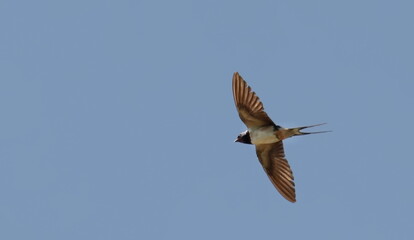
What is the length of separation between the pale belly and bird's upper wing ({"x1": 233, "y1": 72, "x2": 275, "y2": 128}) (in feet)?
0.20

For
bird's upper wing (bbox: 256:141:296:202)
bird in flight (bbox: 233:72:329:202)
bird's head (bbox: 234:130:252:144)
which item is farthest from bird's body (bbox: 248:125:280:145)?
bird's upper wing (bbox: 256:141:296:202)

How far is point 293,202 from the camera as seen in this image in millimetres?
9555

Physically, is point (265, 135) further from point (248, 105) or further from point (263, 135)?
point (248, 105)

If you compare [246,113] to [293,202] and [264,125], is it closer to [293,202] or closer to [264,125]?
[264,125]

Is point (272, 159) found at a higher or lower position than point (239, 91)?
lower

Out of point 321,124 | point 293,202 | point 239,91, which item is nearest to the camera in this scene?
point 321,124

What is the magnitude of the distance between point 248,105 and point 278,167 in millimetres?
1145

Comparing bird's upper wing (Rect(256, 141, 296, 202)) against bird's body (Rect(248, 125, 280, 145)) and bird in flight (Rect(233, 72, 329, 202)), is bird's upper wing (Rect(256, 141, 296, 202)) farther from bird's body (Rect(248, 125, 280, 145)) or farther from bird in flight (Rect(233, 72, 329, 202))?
bird's body (Rect(248, 125, 280, 145))

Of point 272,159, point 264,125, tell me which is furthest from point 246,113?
point 272,159

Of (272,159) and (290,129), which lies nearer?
(290,129)

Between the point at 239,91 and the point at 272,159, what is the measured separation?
49.7 inches

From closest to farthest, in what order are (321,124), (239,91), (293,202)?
(321,124) → (239,91) → (293,202)

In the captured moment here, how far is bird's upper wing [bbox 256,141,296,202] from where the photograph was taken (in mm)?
9711

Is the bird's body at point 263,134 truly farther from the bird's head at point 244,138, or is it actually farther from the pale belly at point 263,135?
the bird's head at point 244,138
